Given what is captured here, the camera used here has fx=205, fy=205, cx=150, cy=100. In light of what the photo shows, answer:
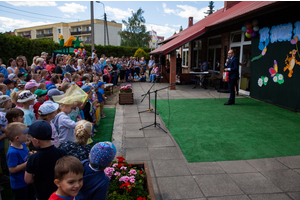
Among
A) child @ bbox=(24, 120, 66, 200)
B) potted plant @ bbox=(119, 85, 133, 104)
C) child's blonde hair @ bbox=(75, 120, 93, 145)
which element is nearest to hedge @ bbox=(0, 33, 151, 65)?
potted plant @ bbox=(119, 85, 133, 104)

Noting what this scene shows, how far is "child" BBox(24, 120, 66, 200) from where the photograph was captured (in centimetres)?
198

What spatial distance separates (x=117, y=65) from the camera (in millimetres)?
15117

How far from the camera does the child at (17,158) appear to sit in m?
2.38

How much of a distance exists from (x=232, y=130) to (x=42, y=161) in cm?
485

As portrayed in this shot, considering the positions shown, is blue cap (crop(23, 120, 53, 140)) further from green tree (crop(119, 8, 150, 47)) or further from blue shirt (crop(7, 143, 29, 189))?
green tree (crop(119, 8, 150, 47))

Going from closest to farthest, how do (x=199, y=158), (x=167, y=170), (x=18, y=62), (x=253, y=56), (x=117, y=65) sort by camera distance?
1. (x=167, y=170)
2. (x=199, y=158)
3. (x=18, y=62)
4. (x=253, y=56)
5. (x=117, y=65)

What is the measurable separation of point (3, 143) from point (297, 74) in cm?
832

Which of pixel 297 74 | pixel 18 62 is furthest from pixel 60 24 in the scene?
pixel 297 74

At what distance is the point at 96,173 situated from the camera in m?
1.89

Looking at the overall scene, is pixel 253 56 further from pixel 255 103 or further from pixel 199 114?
pixel 199 114

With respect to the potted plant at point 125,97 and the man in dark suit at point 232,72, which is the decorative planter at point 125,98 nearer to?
the potted plant at point 125,97

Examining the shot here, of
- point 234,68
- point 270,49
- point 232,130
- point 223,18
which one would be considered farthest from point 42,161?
point 223,18

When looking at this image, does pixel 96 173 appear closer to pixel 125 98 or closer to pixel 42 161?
pixel 42 161

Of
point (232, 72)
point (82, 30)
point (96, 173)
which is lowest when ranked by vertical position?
point (96, 173)
